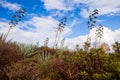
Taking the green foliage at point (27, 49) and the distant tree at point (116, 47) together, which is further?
the green foliage at point (27, 49)

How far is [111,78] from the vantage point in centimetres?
814

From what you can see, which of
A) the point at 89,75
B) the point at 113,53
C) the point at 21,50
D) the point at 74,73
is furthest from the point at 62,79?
the point at 21,50

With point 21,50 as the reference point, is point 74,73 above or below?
below

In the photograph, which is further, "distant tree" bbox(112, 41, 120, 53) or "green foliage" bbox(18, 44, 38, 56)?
"green foliage" bbox(18, 44, 38, 56)

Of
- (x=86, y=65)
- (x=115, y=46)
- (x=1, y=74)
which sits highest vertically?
(x=115, y=46)

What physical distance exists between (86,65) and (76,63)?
0.83m

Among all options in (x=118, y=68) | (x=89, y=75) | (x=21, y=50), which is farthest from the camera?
(x=21, y=50)

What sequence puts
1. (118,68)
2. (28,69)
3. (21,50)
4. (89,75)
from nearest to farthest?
(118,68) < (89,75) < (28,69) < (21,50)

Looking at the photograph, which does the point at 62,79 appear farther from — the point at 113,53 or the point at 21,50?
the point at 21,50

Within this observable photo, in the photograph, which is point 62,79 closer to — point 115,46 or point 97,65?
point 97,65

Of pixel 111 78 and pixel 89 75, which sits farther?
pixel 89 75

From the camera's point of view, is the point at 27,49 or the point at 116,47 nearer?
the point at 116,47

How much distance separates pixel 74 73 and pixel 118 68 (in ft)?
8.75

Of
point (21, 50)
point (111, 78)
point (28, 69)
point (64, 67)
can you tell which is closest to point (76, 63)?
point (64, 67)
